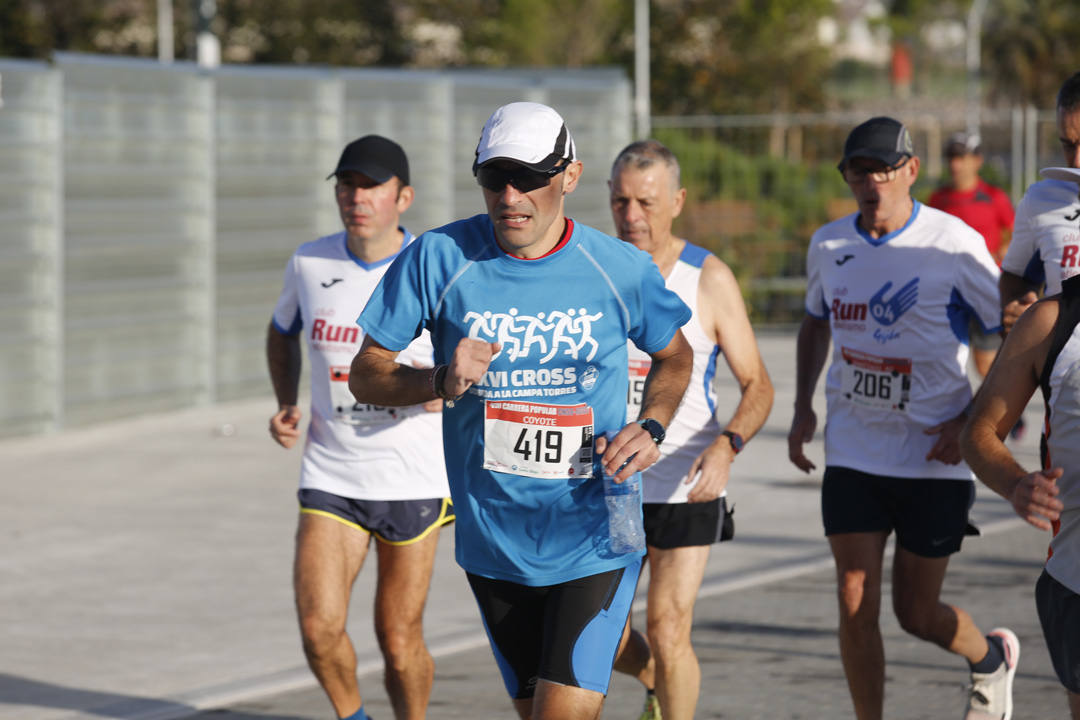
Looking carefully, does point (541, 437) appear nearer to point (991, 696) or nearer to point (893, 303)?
point (893, 303)

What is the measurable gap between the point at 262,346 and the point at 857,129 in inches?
413

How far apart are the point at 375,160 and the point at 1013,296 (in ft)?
7.20

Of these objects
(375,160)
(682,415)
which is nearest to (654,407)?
(682,415)

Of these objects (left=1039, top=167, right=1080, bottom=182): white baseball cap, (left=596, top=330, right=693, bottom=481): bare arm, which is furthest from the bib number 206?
(left=1039, top=167, right=1080, bottom=182): white baseball cap

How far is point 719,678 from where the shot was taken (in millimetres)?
6871

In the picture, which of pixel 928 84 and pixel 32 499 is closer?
pixel 32 499

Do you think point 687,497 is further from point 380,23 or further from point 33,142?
point 380,23

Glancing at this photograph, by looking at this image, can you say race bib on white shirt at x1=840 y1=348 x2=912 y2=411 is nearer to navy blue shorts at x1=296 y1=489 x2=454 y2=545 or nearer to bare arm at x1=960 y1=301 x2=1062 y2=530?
navy blue shorts at x1=296 y1=489 x2=454 y2=545

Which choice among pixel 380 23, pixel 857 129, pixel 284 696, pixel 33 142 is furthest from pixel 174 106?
pixel 380 23

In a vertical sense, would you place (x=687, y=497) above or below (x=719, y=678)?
above

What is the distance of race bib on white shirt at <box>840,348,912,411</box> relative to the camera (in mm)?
5906

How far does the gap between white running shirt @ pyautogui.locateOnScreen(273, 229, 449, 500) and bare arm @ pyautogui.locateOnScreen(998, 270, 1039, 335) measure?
192 cm

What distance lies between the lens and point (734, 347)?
5797 mm

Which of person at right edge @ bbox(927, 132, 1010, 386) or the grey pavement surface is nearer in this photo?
the grey pavement surface
